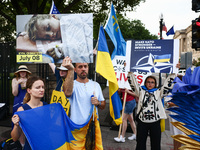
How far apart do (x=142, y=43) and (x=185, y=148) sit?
10.8 feet

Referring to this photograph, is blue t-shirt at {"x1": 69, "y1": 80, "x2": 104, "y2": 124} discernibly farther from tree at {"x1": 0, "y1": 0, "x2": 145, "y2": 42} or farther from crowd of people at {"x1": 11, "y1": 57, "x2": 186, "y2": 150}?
tree at {"x1": 0, "y1": 0, "x2": 145, "y2": 42}

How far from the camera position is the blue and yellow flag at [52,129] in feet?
7.18

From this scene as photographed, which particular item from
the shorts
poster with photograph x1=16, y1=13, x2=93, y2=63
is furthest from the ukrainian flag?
poster with photograph x1=16, y1=13, x2=93, y2=63

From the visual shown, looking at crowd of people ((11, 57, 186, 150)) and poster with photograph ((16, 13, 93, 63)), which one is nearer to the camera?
crowd of people ((11, 57, 186, 150))

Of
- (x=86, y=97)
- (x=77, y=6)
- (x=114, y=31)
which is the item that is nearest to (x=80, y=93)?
(x=86, y=97)

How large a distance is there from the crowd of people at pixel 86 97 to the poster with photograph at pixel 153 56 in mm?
243

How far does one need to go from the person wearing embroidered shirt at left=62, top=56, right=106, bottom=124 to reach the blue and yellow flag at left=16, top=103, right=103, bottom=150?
130mm

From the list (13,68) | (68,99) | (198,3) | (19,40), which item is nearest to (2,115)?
(13,68)

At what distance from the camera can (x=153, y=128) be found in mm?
3623

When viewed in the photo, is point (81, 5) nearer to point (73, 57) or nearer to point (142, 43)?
point (142, 43)

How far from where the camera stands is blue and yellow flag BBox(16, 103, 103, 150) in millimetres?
2189

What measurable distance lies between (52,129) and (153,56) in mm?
2797

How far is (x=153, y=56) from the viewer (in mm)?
4246

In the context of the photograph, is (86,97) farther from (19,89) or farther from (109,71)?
(19,89)
